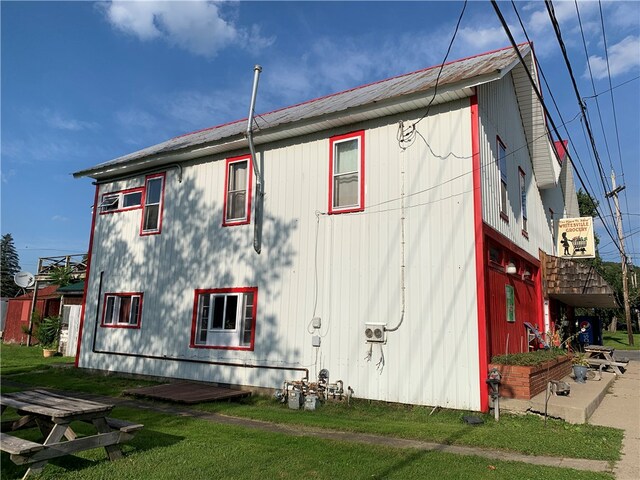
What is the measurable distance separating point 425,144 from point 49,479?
8.74 metres

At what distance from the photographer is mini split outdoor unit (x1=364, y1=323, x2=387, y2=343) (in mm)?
9953

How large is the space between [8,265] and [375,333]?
3388 inches

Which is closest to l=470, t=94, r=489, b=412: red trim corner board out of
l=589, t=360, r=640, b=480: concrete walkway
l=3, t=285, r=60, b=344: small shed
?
l=589, t=360, r=640, b=480: concrete walkway

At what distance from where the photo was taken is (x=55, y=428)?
5.01 metres

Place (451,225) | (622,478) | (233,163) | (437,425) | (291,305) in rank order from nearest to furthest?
(622,478)
(437,425)
(451,225)
(291,305)
(233,163)

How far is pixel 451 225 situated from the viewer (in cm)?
973

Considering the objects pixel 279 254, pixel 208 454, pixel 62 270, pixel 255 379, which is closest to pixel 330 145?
pixel 279 254

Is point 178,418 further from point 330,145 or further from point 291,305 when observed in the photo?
point 330,145

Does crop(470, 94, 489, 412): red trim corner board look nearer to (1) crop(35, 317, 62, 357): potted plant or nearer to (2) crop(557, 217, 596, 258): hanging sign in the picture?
(2) crop(557, 217, 596, 258): hanging sign

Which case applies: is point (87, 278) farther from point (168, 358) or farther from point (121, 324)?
point (168, 358)

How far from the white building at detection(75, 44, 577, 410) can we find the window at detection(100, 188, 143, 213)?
7 cm

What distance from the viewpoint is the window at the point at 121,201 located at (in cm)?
1533

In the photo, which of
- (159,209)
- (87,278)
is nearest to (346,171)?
(159,209)

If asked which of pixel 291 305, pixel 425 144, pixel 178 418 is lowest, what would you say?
pixel 178 418
